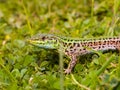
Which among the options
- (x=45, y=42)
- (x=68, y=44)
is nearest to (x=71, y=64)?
(x=68, y=44)

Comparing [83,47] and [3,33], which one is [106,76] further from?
[3,33]

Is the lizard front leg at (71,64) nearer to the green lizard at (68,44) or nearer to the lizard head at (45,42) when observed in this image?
the green lizard at (68,44)

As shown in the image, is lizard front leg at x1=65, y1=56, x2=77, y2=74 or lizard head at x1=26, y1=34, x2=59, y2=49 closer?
lizard front leg at x1=65, y1=56, x2=77, y2=74

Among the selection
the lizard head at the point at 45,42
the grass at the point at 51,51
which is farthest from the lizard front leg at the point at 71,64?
the lizard head at the point at 45,42

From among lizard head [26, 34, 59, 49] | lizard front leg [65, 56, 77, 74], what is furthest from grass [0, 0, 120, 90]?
lizard head [26, 34, 59, 49]

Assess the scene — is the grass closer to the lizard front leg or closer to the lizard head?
the lizard front leg

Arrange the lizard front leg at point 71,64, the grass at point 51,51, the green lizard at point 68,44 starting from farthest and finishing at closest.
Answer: the green lizard at point 68,44, the lizard front leg at point 71,64, the grass at point 51,51

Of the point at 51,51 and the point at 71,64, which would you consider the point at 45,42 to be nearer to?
the point at 51,51

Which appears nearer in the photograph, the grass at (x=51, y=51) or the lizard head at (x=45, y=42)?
the grass at (x=51, y=51)
